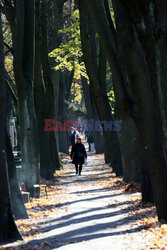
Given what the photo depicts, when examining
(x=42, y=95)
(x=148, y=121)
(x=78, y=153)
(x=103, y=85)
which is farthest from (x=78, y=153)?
(x=148, y=121)

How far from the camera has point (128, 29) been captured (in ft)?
32.8

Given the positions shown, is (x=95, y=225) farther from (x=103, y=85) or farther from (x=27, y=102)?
(x=103, y=85)

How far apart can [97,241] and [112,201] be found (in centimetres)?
564

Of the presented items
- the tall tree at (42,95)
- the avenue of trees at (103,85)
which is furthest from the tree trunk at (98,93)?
the tall tree at (42,95)

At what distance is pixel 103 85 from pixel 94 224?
14088 millimetres

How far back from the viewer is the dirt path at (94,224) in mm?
8672

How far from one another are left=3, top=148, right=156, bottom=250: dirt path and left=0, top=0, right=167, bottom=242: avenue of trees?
2.40ft

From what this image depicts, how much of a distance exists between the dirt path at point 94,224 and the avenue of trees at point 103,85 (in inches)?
28.8

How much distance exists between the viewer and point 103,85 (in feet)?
79.6

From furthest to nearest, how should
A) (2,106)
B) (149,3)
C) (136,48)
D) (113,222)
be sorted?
(113,222)
(136,48)
(2,106)
(149,3)

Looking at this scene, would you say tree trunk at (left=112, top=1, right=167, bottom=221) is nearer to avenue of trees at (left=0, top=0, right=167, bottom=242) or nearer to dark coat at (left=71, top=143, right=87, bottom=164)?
avenue of trees at (left=0, top=0, right=167, bottom=242)

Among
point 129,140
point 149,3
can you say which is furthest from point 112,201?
point 149,3

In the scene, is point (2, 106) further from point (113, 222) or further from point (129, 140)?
point (129, 140)

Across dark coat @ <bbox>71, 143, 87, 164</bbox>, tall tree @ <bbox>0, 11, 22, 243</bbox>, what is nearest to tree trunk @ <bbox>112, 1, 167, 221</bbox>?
tall tree @ <bbox>0, 11, 22, 243</bbox>
